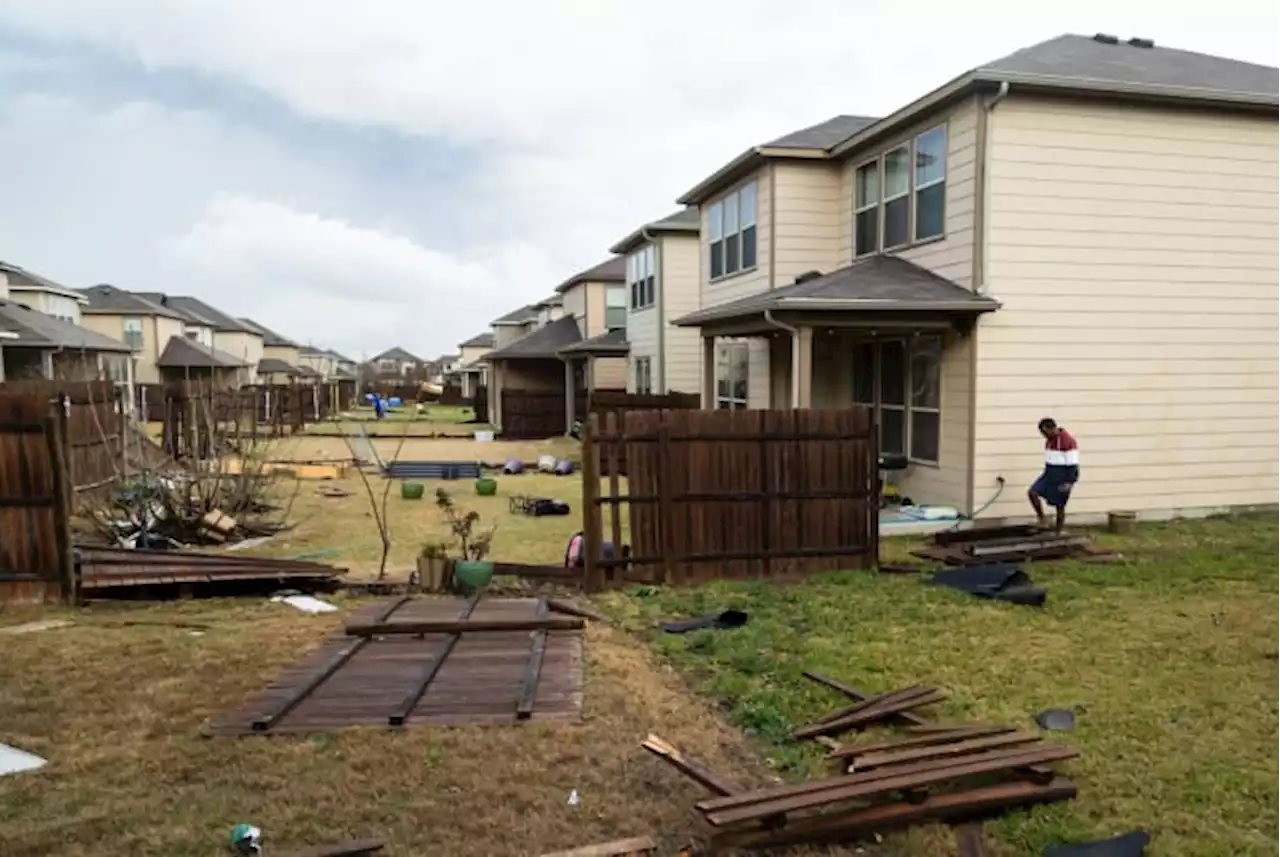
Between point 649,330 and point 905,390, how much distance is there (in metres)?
11.3

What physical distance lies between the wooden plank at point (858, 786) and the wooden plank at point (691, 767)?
0.55ft

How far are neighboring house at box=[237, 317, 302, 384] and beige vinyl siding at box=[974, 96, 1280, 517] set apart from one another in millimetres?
63652

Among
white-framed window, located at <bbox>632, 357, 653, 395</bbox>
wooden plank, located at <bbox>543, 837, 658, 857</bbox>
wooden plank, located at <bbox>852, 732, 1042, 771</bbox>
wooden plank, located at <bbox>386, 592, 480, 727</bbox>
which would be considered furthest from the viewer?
white-framed window, located at <bbox>632, 357, 653, 395</bbox>

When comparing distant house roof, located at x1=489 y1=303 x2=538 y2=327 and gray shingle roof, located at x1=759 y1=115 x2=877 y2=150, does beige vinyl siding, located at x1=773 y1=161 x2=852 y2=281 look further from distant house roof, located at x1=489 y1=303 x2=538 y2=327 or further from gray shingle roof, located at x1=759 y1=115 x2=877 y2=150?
distant house roof, located at x1=489 y1=303 x2=538 y2=327

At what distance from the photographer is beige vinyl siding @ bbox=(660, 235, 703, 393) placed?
73.2 ft

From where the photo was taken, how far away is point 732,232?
680 inches

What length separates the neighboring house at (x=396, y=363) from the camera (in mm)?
104363

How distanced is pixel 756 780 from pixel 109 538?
32.0 ft

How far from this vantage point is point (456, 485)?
1830 centimetres

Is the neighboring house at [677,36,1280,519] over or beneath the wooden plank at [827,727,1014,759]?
over

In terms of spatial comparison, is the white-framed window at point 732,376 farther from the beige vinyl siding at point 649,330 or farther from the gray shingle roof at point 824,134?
the gray shingle roof at point 824,134

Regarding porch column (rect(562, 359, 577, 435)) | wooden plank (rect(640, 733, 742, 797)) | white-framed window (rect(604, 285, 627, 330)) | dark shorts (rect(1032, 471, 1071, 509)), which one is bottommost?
wooden plank (rect(640, 733, 742, 797))

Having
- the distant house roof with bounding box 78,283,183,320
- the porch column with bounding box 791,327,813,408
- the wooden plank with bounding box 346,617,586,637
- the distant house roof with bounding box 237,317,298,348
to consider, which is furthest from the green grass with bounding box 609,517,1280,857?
the distant house roof with bounding box 237,317,298,348

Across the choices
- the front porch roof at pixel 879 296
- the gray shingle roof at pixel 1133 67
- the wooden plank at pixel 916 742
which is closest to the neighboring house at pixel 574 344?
the front porch roof at pixel 879 296
